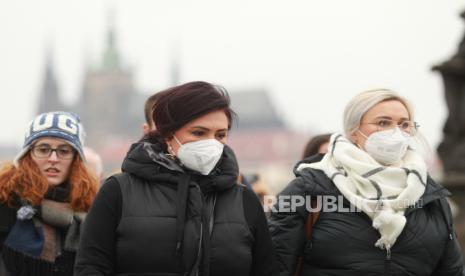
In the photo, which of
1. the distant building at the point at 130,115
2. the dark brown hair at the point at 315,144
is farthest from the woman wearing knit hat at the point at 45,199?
the distant building at the point at 130,115

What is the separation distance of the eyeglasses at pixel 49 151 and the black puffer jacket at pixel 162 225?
2.40 feet

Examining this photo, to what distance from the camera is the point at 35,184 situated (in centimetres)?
308

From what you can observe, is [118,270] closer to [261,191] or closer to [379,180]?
[379,180]

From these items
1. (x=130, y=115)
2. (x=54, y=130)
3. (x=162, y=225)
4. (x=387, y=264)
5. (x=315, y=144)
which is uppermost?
(x=54, y=130)

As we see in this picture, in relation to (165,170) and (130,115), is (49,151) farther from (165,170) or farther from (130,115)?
(130,115)

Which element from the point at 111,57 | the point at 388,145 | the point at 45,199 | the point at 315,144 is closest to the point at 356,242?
the point at 388,145

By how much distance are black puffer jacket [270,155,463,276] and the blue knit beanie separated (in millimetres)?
851

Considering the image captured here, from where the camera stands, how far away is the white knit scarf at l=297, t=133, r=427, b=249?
267cm

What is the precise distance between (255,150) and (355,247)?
10759 cm

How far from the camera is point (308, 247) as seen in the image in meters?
2.74

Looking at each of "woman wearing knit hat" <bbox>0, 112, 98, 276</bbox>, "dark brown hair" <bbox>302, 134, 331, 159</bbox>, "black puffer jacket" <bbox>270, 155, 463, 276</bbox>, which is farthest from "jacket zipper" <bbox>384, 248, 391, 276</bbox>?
"dark brown hair" <bbox>302, 134, 331, 159</bbox>

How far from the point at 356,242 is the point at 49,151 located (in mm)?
1185

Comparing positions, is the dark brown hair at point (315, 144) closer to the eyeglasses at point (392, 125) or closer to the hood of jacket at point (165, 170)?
the eyeglasses at point (392, 125)

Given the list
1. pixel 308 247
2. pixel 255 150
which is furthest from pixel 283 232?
pixel 255 150
